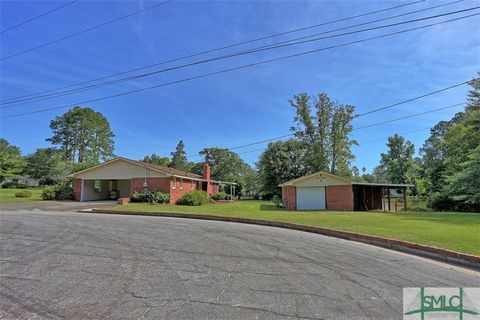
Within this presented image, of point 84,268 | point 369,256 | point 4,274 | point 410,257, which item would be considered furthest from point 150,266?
point 410,257

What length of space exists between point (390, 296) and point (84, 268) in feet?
18.1

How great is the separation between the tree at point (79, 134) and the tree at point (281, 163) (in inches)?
1348

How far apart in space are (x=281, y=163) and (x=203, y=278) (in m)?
42.0

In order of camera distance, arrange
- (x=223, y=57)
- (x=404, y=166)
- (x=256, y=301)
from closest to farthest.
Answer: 1. (x=256, y=301)
2. (x=223, y=57)
3. (x=404, y=166)

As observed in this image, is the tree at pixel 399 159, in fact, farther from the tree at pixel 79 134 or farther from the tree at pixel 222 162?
the tree at pixel 79 134

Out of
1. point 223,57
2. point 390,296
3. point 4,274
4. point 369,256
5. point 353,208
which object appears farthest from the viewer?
point 353,208

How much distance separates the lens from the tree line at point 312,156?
103 ft

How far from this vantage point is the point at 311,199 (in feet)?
90.7

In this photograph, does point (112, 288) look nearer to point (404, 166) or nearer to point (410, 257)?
point (410, 257)

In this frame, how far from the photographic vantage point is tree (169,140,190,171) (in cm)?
7606

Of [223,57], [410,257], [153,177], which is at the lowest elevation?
[410,257]

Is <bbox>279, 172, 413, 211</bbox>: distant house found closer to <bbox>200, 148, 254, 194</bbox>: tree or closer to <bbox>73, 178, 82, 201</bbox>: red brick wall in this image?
<bbox>73, 178, 82, 201</bbox>: red brick wall

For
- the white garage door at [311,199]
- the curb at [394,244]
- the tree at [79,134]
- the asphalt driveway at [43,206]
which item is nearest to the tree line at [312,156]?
the tree at [79,134]

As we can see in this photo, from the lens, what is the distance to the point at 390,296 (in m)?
4.92
